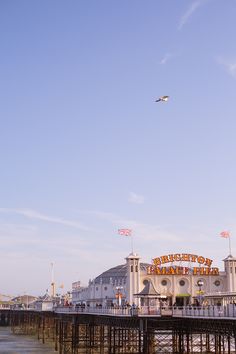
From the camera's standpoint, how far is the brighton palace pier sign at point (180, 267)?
8650cm

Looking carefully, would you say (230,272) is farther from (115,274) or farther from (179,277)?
(115,274)

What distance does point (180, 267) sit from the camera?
87938 mm

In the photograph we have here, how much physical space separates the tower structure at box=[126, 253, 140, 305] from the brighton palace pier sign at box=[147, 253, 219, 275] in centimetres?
221

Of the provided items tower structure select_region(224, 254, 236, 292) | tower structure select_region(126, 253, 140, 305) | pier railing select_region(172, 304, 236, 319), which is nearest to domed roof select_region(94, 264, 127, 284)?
tower structure select_region(126, 253, 140, 305)

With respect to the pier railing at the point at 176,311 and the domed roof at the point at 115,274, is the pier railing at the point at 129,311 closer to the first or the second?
the pier railing at the point at 176,311

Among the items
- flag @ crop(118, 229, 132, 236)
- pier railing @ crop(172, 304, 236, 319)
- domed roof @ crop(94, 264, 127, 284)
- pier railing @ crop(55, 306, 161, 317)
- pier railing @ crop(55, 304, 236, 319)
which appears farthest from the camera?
domed roof @ crop(94, 264, 127, 284)

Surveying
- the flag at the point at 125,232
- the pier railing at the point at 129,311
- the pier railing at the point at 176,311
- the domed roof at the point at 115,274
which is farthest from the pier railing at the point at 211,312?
the domed roof at the point at 115,274

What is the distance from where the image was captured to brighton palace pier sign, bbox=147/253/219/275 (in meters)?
86.5

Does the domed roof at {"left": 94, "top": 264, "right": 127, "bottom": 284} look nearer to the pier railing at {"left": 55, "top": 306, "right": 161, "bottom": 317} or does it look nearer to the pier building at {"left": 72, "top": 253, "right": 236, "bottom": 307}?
the pier building at {"left": 72, "top": 253, "right": 236, "bottom": 307}

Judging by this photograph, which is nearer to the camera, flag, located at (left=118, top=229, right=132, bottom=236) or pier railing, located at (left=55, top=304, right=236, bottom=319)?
pier railing, located at (left=55, top=304, right=236, bottom=319)

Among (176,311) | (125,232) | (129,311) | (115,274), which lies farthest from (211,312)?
(115,274)

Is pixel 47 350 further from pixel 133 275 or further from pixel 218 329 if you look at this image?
pixel 218 329

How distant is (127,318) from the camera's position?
55.4m

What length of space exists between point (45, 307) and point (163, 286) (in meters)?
48.5
